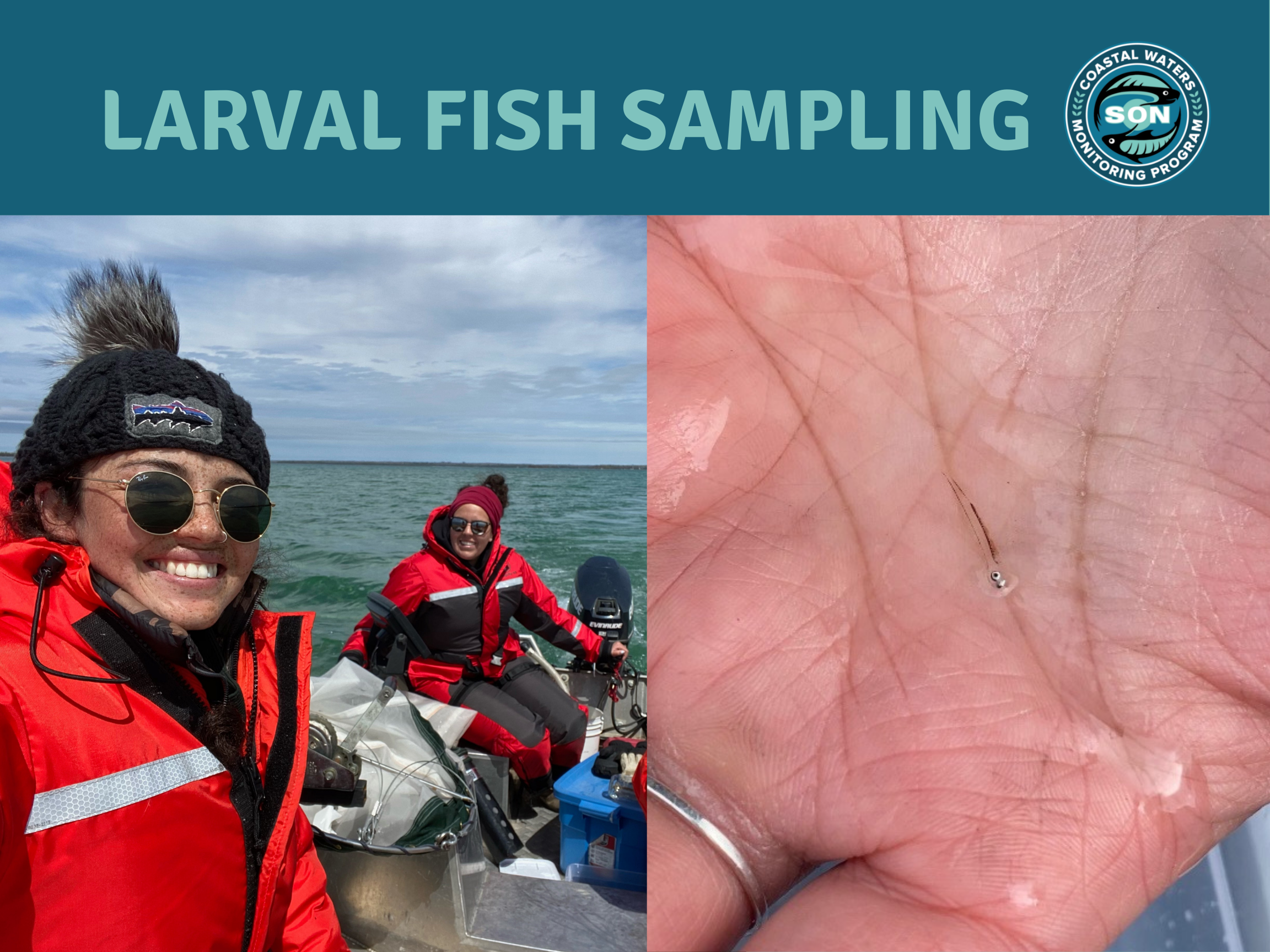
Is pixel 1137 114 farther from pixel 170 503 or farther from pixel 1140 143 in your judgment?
pixel 170 503

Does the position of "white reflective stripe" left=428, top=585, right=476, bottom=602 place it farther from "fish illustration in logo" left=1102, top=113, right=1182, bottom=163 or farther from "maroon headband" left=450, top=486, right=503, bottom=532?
"fish illustration in logo" left=1102, top=113, right=1182, bottom=163

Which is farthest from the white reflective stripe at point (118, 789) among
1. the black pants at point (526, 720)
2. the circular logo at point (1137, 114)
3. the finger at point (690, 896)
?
the black pants at point (526, 720)

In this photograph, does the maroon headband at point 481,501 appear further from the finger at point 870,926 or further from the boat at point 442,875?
the finger at point 870,926

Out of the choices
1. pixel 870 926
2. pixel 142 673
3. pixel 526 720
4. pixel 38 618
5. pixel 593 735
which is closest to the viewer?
pixel 870 926

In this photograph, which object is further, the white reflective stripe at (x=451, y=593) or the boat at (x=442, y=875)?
the white reflective stripe at (x=451, y=593)

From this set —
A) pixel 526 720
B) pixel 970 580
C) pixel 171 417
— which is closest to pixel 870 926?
pixel 970 580

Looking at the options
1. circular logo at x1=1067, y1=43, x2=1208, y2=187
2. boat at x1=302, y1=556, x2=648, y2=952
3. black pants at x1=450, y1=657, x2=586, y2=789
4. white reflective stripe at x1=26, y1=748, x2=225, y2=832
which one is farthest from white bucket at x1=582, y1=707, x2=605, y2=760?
circular logo at x1=1067, y1=43, x2=1208, y2=187

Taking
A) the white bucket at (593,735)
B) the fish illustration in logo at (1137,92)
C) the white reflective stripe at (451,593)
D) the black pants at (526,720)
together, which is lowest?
the white bucket at (593,735)

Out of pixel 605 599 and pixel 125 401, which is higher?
pixel 125 401
